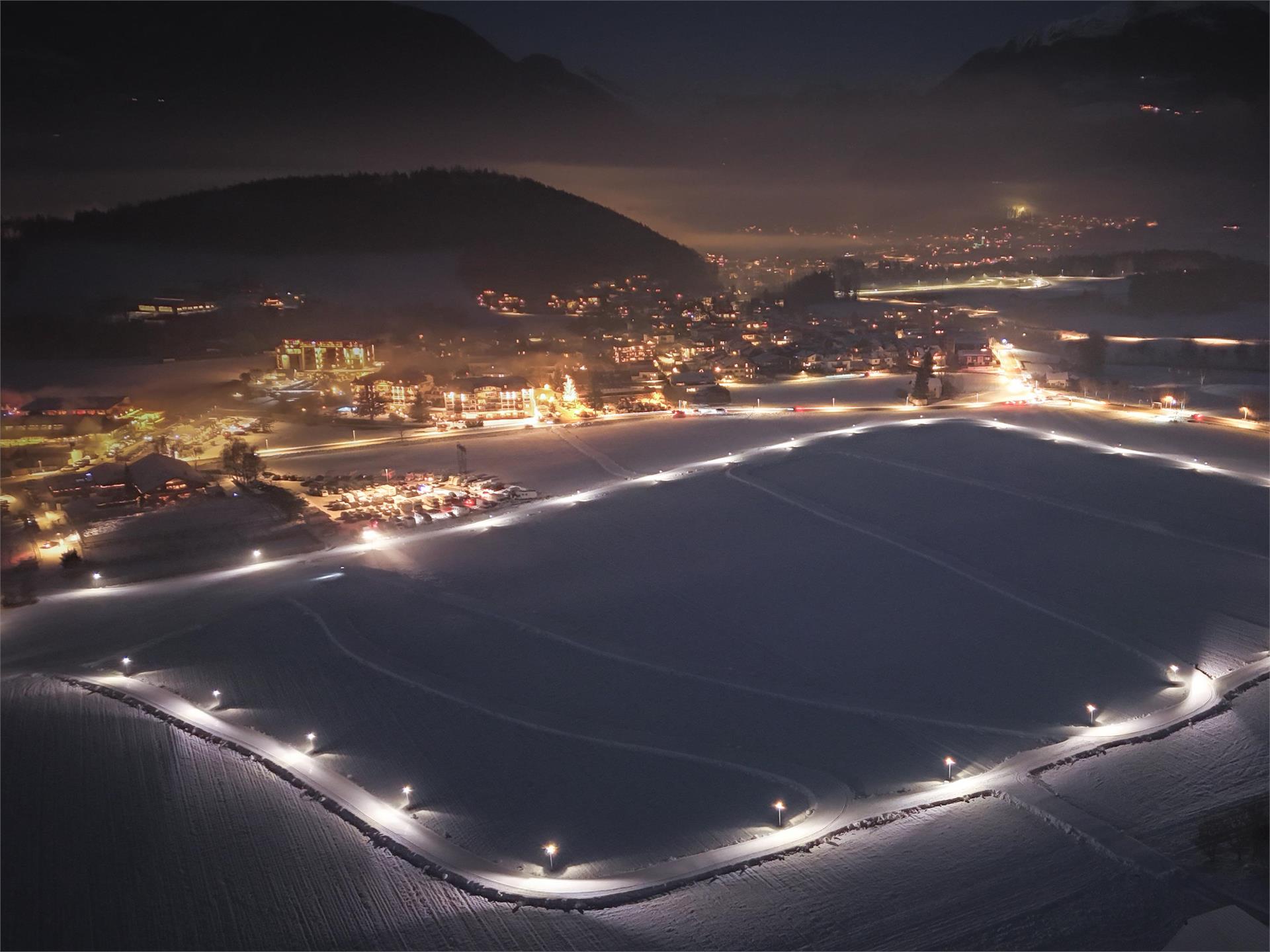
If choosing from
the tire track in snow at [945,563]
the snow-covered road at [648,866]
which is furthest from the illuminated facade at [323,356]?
the snow-covered road at [648,866]

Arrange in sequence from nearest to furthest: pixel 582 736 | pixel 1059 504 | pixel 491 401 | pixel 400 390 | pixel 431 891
→ pixel 431 891 → pixel 582 736 → pixel 1059 504 → pixel 491 401 → pixel 400 390

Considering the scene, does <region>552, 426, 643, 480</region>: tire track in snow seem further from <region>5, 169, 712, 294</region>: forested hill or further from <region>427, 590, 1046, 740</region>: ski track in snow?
<region>5, 169, 712, 294</region>: forested hill

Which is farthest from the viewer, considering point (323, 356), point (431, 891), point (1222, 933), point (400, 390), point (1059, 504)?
point (323, 356)

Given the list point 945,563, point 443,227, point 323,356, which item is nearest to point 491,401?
point 323,356

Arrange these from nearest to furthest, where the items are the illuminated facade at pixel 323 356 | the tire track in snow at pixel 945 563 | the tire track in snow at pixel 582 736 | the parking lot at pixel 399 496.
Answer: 1. the tire track in snow at pixel 582 736
2. the tire track in snow at pixel 945 563
3. the parking lot at pixel 399 496
4. the illuminated facade at pixel 323 356

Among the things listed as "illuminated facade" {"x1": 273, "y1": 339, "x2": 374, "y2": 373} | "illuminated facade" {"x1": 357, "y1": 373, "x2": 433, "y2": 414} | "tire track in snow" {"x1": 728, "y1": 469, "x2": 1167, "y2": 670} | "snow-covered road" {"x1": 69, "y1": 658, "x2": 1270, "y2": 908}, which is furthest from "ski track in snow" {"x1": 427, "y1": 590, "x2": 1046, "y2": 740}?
"illuminated facade" {"x1": 273, "y1": 339, "x2": 374, "y2": 373}

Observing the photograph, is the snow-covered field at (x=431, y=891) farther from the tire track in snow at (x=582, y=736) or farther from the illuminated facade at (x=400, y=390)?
the illuminated facade at (x=400, y=390)

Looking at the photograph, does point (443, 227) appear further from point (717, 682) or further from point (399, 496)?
point (717, 682)

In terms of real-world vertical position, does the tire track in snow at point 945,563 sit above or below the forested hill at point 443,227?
below

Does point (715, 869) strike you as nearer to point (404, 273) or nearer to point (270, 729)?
point (270, 729)
